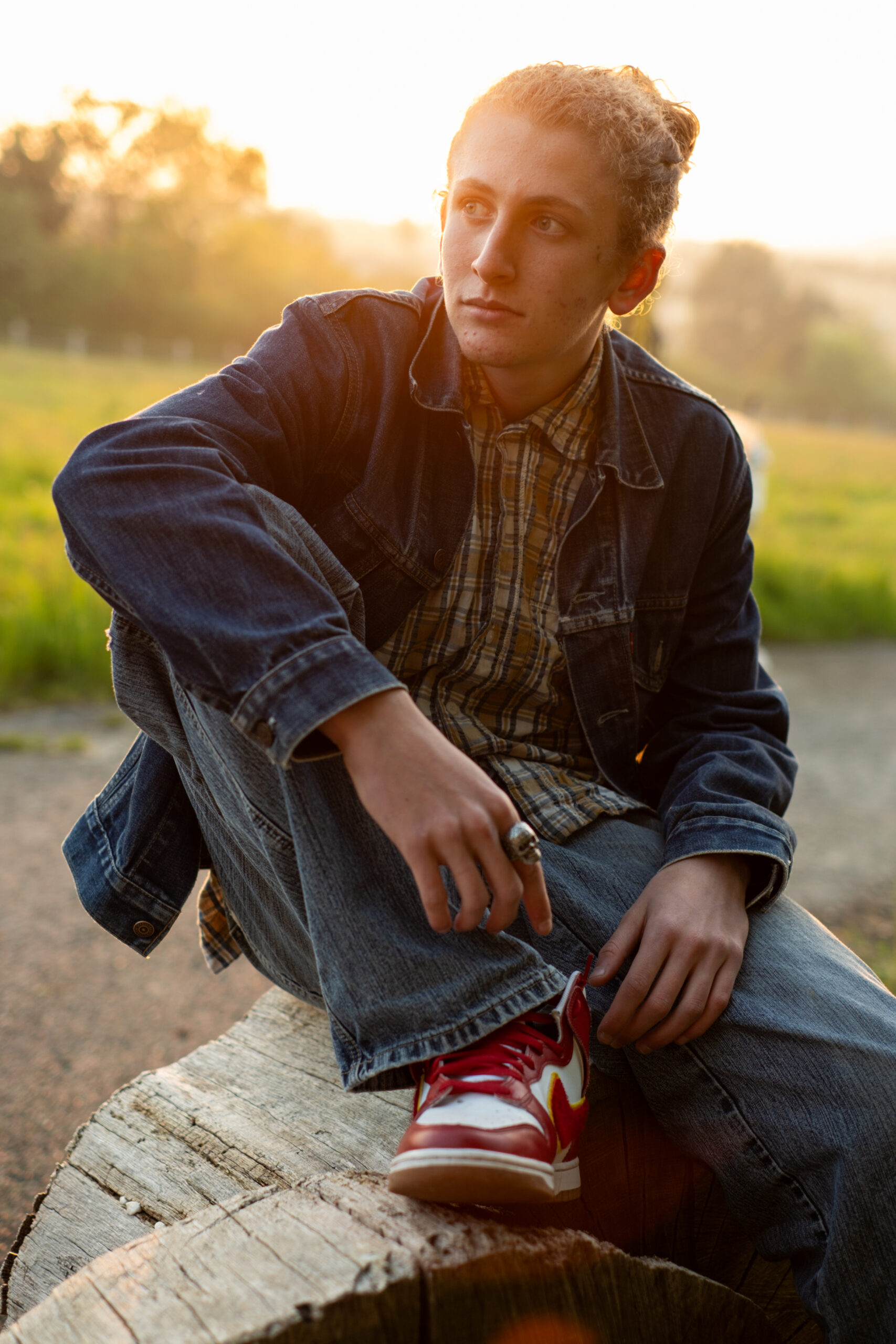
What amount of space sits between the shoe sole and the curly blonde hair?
1.41 m

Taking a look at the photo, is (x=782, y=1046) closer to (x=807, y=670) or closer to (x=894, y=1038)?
(x=894, y=1038)

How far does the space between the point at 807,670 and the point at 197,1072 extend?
6.28 m

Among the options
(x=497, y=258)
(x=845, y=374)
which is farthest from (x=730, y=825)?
(x=845, y=374)

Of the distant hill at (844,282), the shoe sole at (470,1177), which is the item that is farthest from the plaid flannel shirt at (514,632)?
the distant hill at (844,282)

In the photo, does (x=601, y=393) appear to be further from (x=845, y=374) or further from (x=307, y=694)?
(x=845, y=374)

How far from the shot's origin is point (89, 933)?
3.36 metres

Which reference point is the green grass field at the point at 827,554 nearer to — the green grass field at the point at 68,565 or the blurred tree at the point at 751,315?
the green grass field at the point at 68,565

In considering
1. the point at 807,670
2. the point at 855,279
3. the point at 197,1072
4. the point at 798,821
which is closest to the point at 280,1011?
the point at 197,1072

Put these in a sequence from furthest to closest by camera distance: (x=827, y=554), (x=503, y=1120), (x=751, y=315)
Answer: (x=751, y=315)
(x=827, y=554)
(x=503, y=1120)

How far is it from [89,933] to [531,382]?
8.26ft

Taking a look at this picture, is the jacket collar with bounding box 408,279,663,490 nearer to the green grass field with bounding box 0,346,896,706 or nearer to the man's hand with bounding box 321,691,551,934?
the man's hand with bounding box 321,691,551,934

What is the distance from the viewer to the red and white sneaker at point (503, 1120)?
106cm

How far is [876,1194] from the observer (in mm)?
1267

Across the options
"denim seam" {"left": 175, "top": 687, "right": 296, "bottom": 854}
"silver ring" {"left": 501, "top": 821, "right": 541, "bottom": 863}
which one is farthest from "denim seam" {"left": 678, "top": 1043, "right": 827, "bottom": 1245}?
"denim seam" {"left": 175, "top": 687, "right": 296, "bottom": 854}
